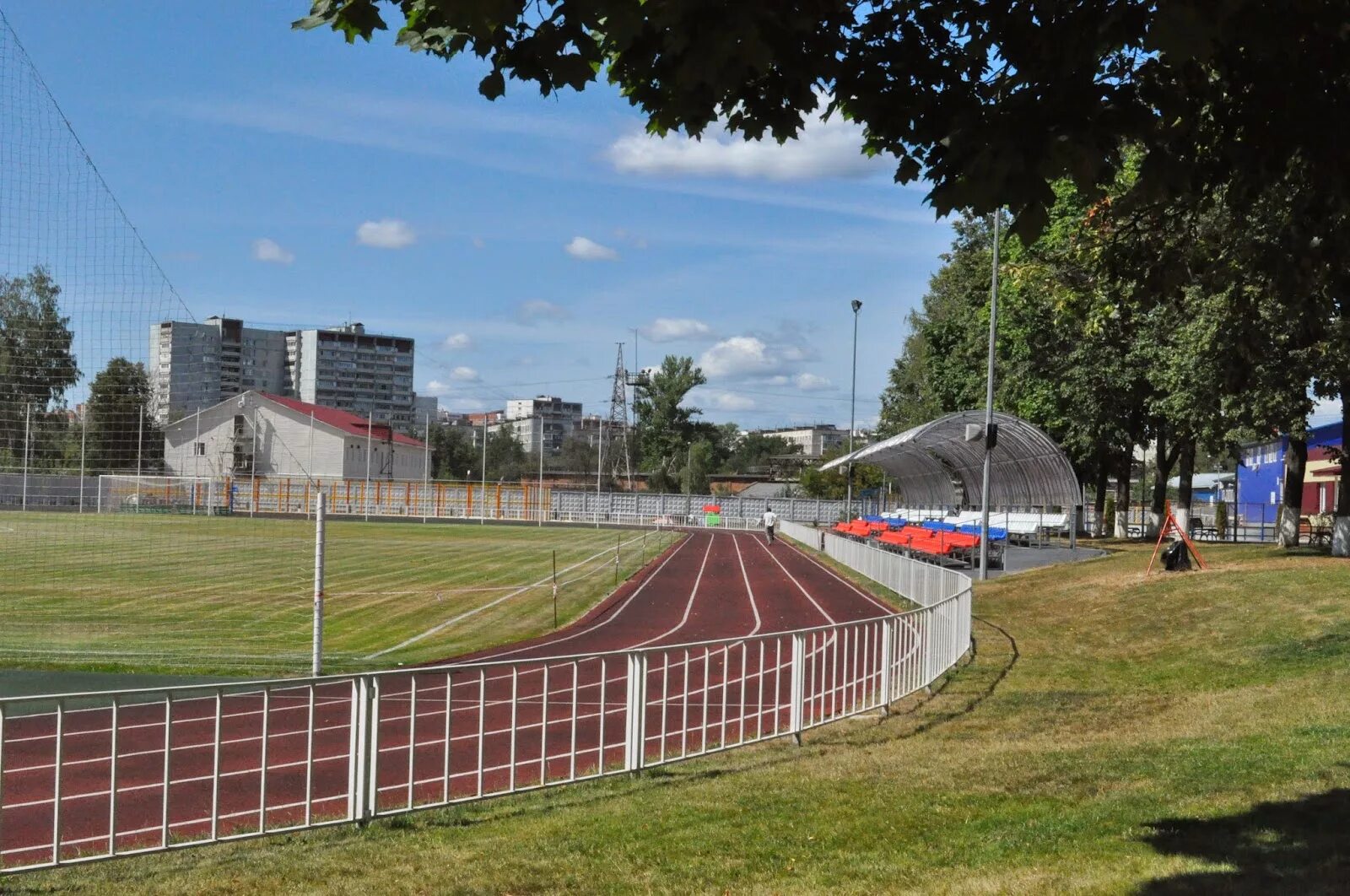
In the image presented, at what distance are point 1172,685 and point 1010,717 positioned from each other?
3.63 metres

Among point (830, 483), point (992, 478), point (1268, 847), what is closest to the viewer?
point (1268, 847)

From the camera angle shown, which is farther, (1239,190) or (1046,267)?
(1046,267)

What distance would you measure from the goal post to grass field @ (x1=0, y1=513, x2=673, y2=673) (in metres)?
0.53

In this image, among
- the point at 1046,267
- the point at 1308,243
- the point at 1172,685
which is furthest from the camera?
the point at 1046,267

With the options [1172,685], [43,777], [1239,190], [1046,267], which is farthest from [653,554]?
[1239,190]

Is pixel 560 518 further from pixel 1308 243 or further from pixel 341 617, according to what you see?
pixel 1308 243

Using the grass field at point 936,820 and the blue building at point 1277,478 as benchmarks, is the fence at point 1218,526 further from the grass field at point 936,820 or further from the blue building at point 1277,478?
the grass field at point 936,820

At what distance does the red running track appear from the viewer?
7.62 metres

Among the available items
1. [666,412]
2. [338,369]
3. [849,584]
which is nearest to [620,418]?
[666,412]

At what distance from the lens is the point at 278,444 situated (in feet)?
159

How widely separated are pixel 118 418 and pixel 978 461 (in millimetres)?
32112

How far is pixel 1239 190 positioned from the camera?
724 centimetres

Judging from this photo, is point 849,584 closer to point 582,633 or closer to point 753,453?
point 582,633

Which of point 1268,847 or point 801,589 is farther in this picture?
point 801,589
